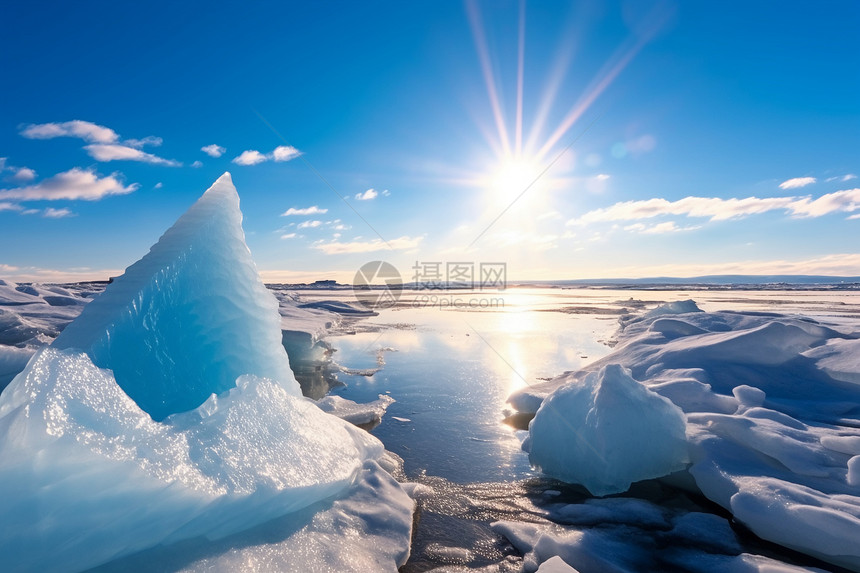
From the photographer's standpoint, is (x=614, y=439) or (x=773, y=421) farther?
(x=773, y=421)

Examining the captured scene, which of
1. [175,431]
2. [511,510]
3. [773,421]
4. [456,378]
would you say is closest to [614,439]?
[511,510]

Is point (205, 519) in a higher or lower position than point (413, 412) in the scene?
higher

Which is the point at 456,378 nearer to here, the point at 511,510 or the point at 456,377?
the point at 456,377

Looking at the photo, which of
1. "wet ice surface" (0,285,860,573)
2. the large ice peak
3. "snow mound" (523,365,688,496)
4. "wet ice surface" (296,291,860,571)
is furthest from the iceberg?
"snow mound" (523,365,688,496)

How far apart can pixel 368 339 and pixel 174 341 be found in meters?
10.8

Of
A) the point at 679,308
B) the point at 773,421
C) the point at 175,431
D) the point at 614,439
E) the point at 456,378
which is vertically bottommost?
the point at 456,378

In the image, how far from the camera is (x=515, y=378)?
332 inches

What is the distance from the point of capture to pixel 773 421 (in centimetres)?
432

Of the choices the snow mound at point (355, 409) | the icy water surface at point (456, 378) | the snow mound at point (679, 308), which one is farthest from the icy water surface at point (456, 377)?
the snow mound at point (679, 308)

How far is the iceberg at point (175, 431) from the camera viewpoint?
2021 mm

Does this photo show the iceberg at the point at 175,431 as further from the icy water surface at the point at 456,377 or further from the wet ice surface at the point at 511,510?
the icy water surface at the point at 456,377

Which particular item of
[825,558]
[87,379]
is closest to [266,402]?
[87,379]

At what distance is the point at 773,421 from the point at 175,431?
5631 mm

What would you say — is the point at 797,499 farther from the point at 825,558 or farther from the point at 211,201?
the point at 211,201
